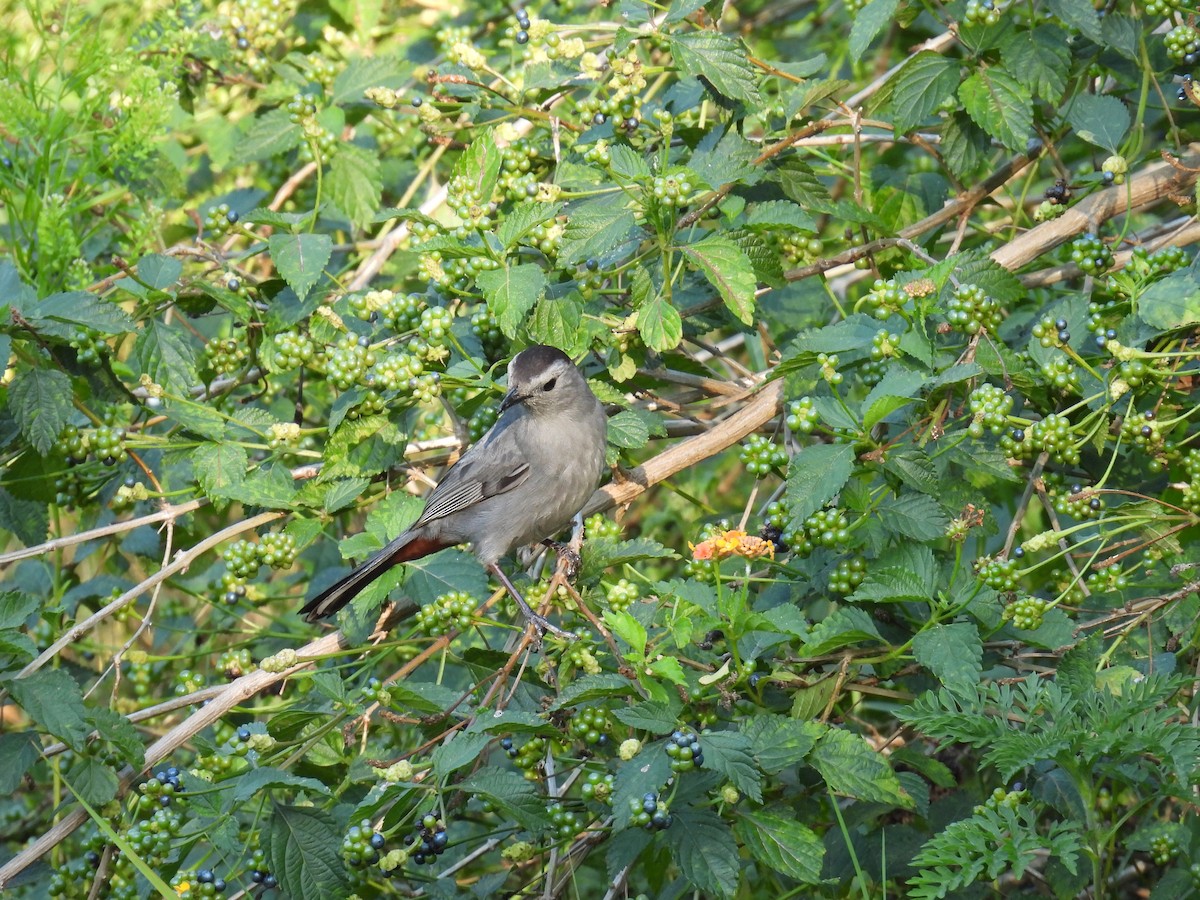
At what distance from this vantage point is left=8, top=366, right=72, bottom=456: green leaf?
4207 mm

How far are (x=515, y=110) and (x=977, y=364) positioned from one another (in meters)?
1.94

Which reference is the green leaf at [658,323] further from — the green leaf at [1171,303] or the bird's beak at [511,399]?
the green leaf at [1171,303]

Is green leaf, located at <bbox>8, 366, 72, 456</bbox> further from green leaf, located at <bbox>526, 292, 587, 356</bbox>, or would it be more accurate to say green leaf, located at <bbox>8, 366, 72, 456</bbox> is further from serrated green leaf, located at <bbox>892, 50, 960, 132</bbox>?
serrated green leaf, located at <bbox>892, 50, 960, 132</bbox>

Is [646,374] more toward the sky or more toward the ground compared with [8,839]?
more toward the sky

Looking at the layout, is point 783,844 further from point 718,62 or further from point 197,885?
point 718,62

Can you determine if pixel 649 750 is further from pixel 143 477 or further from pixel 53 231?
pixel 53 231

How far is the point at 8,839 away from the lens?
5719mm

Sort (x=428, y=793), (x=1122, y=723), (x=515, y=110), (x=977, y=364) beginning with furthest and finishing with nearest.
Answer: (x=515, y=110) → (x=977, y=364) → (x=428, y=793) → (x=1122, y=723)

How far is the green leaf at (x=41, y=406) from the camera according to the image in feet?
13.8

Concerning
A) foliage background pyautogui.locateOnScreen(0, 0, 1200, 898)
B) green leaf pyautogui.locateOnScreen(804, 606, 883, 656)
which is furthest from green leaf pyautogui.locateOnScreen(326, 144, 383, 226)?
green leaf pyautogui.locateOnScreen(804, 606, 883, 656)

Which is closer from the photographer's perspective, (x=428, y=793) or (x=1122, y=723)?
(x=1122, y=723)

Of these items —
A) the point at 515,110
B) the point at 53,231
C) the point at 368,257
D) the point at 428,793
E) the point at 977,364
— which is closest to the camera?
the point at 428,793

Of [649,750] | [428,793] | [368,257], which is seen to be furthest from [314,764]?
[368,257]

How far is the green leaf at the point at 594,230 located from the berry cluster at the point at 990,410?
3.82 ft
